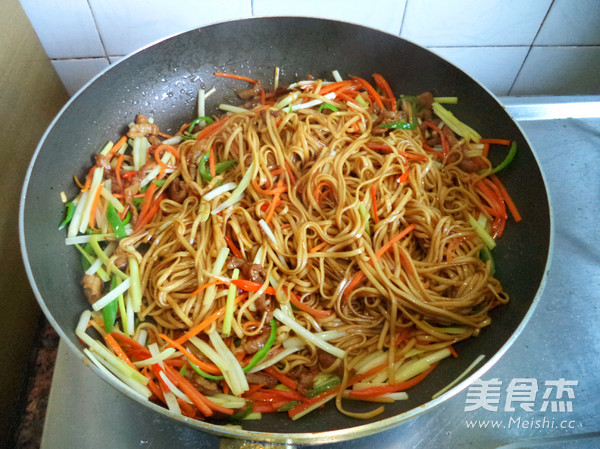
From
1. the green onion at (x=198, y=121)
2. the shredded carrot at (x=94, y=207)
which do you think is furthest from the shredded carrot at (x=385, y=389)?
the green onion at (x=198, y=121)

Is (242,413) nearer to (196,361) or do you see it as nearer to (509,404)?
(196,361)

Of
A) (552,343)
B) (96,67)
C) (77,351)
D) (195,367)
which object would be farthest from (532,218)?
(96,67)

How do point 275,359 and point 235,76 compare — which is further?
point 235,76

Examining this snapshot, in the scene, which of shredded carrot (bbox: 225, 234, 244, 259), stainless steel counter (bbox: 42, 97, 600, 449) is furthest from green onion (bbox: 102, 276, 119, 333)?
shredded carrot (bbox: 225, 234, 244, 259)

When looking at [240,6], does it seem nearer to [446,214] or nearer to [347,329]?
[446,214]

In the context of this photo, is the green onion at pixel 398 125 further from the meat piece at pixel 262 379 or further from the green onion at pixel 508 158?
the meat piece at pixel 262 379

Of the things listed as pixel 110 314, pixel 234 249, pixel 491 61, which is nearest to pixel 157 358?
pixel 110 314

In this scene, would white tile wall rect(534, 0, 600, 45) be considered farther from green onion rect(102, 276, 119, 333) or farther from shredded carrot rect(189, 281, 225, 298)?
green onion rect(102, 276, 119, 333)
